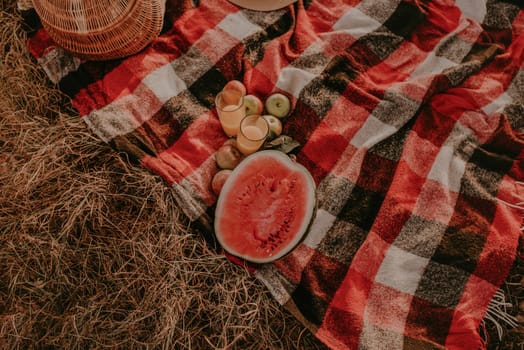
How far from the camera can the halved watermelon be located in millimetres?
1247

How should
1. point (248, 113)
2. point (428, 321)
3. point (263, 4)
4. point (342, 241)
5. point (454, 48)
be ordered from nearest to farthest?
1. point (263, 4)
2. point (428, 321)
3. point (342, 241)
4. point (248, 113)
5. point (454, 48)

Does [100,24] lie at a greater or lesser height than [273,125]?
greater

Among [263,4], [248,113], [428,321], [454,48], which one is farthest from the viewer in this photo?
[454,48]

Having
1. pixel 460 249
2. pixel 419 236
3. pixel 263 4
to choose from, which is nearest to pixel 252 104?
pixel 263 4

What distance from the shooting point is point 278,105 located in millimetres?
1444

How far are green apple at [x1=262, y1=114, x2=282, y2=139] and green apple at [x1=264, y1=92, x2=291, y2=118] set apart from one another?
3 cm

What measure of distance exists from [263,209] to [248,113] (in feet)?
1.30

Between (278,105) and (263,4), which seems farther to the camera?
(278,105)

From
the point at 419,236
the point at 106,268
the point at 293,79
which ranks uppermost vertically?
the point at 293,79

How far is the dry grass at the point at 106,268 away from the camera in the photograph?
1.24 meters

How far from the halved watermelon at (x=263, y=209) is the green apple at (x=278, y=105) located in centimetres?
22

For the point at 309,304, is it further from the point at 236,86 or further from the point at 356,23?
the point at 356,23

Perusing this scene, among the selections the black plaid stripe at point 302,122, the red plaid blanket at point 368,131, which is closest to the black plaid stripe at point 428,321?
the red plaid blanket at point 368,131

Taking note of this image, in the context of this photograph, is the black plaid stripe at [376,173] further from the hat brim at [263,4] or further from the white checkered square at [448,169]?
the hat brim at [263,4]
